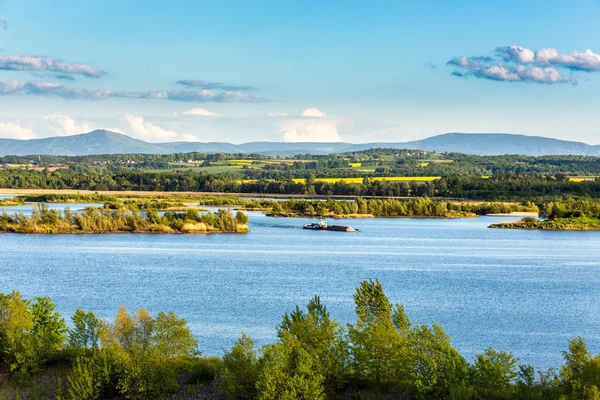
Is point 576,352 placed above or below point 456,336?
above

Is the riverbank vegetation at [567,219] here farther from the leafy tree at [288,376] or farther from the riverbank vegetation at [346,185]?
the leafy tree at [288,376]

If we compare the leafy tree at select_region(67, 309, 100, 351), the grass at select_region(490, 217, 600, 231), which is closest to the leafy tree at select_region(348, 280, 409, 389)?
the leafy tree at select_region(67, 309, 100, 351)

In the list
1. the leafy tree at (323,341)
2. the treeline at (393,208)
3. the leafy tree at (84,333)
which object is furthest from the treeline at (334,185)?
the leafy tree at (84,333)

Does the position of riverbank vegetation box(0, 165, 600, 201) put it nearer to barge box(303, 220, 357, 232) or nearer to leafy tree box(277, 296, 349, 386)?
barge box(303, 220, 357, 232)

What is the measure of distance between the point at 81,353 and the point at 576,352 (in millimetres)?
13413

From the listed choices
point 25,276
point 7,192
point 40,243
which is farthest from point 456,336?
point 7,192

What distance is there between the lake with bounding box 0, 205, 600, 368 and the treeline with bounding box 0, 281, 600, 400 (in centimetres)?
449

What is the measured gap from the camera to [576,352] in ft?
61.3

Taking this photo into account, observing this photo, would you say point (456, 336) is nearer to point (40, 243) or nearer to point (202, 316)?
point (202, 316)

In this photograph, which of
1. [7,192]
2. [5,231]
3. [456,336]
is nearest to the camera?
[456,336]

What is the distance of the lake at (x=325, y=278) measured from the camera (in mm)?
31844

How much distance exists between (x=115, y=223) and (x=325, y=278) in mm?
39417

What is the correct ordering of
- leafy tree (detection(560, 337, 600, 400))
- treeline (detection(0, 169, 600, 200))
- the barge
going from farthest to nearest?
treeline (detection(0, 169, 600, 200)), the barge, leafy tree (detection(560, 337, 600, 400))

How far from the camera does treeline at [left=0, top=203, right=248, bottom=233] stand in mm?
77125
